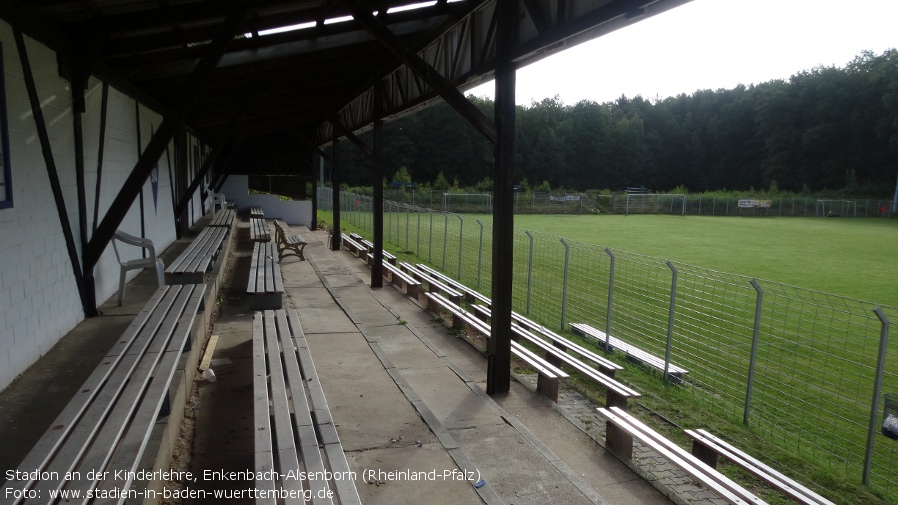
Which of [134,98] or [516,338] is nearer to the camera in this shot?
[516,338]

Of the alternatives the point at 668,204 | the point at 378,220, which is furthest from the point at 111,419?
the point at 668,204

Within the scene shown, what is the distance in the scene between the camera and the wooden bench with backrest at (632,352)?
682 cm

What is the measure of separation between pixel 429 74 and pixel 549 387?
328 centimetres

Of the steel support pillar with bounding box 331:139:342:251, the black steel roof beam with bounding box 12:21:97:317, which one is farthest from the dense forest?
the black steel roof beam with bounding box 12:21:97:317

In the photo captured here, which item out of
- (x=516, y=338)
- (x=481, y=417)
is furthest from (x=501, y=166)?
(x=516, y=338)

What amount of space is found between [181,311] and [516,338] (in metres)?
3.98

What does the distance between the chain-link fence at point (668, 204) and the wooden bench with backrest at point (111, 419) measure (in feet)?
135

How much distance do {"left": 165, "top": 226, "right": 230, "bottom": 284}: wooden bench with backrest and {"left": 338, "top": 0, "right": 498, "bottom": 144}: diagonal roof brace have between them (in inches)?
142

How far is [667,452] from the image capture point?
13.7ft

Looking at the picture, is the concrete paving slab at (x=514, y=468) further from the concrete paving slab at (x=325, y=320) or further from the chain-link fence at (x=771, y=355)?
the concrete paving slab at (x=325, y=320)

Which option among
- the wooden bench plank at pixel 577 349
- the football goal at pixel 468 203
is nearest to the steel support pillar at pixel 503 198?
the wooden bench plank at pixel 577 349

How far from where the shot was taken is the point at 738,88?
7938cm

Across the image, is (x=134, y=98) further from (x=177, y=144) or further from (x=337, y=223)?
(x=337, y=223)

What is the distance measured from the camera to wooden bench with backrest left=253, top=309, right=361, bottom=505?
11.2 feet
